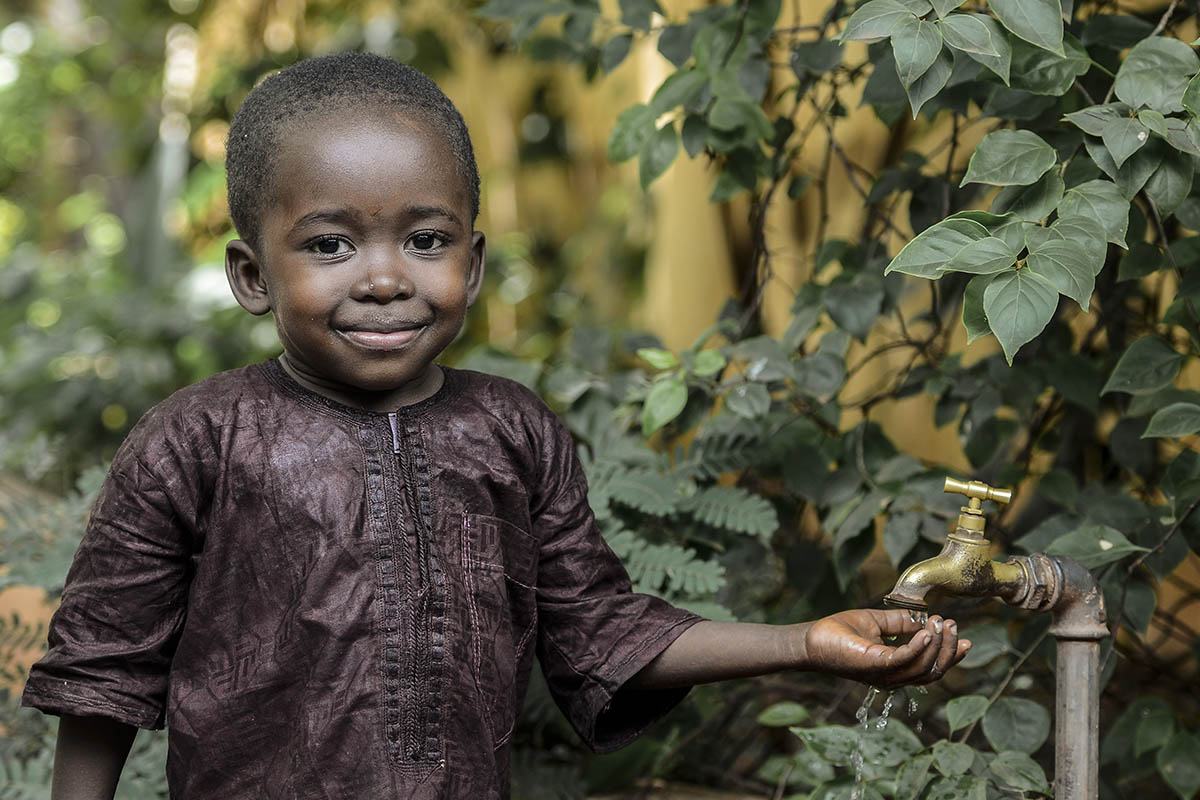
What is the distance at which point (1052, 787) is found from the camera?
148cm

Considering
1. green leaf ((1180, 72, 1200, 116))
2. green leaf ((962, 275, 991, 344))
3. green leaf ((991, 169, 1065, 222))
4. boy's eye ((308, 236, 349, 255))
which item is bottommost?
green leaf ((962, 275, 991, 344))

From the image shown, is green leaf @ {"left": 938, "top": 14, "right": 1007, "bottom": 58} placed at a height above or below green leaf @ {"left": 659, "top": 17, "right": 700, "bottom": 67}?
above

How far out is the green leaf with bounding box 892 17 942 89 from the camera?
1.19 meters

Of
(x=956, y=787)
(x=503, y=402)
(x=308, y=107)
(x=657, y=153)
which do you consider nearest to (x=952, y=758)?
(x=956, y=787)

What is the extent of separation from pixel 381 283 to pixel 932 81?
58cm

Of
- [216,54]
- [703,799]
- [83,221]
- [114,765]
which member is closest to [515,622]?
[114,765]

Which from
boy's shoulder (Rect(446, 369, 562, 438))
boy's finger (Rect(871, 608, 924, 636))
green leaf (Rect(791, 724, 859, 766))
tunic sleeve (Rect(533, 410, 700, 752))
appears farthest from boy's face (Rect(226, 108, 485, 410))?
Result: green leaf (Rect(791, 724, 859, 766))

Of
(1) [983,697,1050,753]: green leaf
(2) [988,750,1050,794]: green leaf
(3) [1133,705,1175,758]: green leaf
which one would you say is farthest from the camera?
(3) [1133,705,1175,758]: green leaf

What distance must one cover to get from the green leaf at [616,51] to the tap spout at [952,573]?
95 centimetres

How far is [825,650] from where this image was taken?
1.21 m

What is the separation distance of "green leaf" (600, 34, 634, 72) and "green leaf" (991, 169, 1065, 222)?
0.73 m

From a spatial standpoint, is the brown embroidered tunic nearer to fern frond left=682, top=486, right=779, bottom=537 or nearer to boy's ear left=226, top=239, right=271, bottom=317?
boy's ear left=226, top=239, right=271, bottom=317

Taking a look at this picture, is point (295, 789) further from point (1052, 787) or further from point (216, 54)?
point (216, 54)

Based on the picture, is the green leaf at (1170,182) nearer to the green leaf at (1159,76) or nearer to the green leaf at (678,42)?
the green leaf at (1159,76)
